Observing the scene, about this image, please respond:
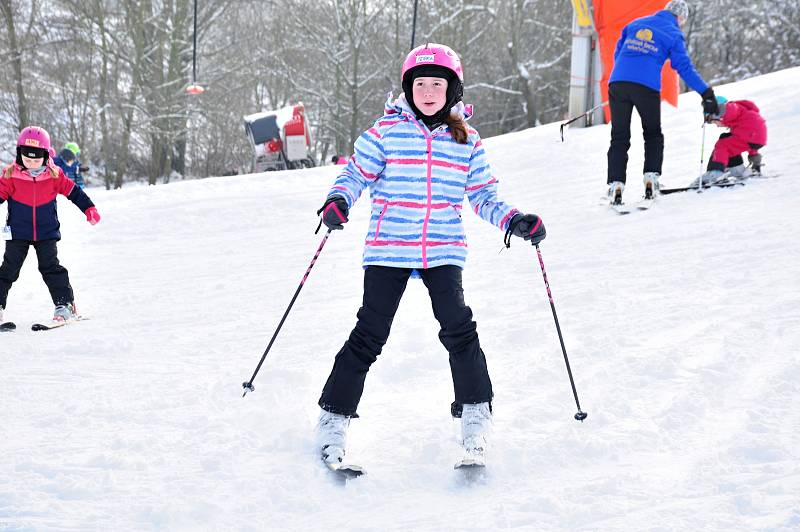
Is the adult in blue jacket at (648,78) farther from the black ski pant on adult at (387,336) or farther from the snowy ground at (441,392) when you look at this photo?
the black ski pant on adult at (387,336)

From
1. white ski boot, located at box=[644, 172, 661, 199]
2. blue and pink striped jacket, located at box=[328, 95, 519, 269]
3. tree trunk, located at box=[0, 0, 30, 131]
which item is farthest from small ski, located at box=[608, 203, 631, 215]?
tree trunk, located at box=[0, 0, 30, 131]

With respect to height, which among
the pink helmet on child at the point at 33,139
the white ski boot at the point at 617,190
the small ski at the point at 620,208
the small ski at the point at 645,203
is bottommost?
the small ski at the point at 620,208

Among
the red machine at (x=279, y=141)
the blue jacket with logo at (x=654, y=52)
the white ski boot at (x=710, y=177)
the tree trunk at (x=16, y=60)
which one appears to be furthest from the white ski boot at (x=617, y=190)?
the tree trunk at (x=16, y=60)

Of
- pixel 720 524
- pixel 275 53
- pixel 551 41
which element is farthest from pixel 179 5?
pixel 720 524

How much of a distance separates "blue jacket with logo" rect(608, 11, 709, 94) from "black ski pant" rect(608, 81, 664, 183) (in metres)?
0.08

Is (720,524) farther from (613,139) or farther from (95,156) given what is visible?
(95,156)

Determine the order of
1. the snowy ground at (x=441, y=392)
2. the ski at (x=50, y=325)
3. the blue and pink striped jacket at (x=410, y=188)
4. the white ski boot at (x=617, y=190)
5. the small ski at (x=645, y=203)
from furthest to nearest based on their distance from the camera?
the white ski boot at (x=617, y=190) → the small ski at (x=645, y=203) → the ski at (x=50, y=325) → the blue and pink striped jacket at (x=410, y=188) → the snowy ground at (x=441, y=392)

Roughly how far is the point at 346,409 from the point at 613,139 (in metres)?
4.76

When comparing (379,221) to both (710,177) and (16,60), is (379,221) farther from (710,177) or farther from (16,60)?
(16,60)

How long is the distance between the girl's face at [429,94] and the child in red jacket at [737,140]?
5.16m

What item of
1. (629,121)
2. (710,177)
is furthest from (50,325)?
(710,177)

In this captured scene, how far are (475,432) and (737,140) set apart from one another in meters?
5.64

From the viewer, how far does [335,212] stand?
2.66m

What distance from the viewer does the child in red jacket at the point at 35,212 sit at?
502 cm
